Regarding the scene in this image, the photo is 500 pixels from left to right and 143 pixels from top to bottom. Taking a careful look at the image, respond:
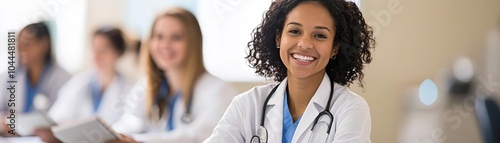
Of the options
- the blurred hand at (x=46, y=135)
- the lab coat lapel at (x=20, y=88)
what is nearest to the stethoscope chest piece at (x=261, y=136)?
the blurred hand at (x=46, y=135)

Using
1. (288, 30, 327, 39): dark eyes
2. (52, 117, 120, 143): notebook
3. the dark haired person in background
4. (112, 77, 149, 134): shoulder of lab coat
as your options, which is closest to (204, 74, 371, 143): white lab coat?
the dark haired person in background

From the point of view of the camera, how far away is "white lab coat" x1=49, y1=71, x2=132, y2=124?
277 cm

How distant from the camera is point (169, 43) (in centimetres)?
269

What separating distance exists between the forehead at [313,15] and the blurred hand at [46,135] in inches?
56.2

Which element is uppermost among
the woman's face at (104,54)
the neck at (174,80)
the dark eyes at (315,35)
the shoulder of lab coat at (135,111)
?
the dark eyes at (315,35)

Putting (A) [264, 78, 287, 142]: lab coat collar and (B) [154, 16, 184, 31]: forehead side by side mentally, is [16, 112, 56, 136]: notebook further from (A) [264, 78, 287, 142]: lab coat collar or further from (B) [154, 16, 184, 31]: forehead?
(A) [264, 78, 287, 142]: lab coat collar

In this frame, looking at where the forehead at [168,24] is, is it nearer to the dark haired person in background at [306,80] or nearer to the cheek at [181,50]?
→ the cheek at [181,50]

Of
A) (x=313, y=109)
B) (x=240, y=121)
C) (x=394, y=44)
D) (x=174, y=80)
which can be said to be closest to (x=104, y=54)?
(x=174, y=80)

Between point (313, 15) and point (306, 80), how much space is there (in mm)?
163

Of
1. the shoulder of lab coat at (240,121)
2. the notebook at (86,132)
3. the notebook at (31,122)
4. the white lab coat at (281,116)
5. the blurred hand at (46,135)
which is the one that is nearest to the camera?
the white lab coat at (281,116)

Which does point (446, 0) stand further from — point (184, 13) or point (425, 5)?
point (184, 13)

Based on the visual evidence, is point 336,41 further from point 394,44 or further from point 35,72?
point 35,72

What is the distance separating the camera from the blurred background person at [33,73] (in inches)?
108

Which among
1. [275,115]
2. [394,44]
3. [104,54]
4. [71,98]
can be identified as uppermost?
[394,44]
